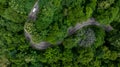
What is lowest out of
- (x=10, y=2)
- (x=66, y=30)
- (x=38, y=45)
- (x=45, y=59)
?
(x=45, y=59)

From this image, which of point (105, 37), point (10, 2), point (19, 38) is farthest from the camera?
point (105, 37)

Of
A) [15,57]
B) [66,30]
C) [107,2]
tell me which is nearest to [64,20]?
[66,30]

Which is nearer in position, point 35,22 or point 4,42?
point 35,22

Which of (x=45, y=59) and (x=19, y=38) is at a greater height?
(x=19, y=38)

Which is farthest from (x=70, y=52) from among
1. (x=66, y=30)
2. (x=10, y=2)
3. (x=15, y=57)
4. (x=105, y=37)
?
(x=10, y=2)

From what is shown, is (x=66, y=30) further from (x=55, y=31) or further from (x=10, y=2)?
(x=10, y=2)

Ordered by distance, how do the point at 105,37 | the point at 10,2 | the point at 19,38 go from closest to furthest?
the point at 10,2, the point at 19,38, the point at 105,37

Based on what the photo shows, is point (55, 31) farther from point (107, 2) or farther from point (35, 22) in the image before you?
point (107, 2)
